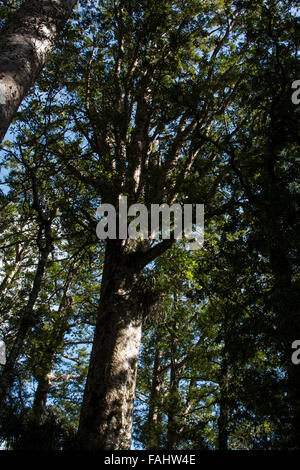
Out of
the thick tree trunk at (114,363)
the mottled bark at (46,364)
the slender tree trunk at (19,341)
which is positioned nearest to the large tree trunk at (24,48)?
the slender tree trunk at (19,341)

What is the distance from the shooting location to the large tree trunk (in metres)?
3.54

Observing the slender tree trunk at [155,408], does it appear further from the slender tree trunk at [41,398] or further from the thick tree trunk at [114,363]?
the thick tree trunk at [114,363]

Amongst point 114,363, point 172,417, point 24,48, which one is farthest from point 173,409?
point 24,48

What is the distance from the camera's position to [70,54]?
8148 mm

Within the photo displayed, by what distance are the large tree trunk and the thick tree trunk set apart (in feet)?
12.5

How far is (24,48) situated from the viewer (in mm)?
4242

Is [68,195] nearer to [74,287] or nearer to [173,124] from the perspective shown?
[173,124]

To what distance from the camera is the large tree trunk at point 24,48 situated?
3537 mm

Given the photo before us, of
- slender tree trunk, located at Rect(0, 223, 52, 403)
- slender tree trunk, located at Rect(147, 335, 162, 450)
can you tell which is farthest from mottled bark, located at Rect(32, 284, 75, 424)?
slender tree trunk, located at Rect(147, 335, 162, 450)

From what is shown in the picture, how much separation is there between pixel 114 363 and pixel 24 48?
16.5 feet

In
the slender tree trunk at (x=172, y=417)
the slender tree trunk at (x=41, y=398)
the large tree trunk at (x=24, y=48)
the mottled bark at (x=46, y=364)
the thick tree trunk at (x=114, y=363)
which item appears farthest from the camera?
the slender tree trunk at (x=41, y=398)

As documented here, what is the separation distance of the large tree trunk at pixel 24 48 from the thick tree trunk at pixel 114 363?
381cm

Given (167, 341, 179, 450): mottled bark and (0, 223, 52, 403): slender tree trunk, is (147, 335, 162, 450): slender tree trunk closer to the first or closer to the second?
(167, 341, 179, 450): mottled bark
